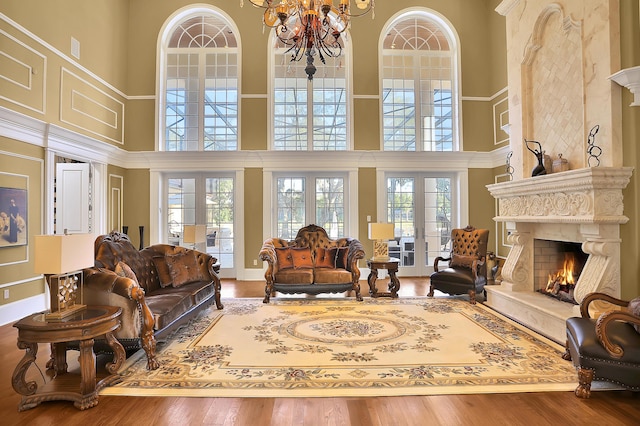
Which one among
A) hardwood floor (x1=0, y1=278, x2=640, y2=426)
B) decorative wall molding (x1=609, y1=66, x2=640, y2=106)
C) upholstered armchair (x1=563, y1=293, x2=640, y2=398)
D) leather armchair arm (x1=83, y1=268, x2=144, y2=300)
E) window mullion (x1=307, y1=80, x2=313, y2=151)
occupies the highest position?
window mullion (x1=307, y1=80, x2=313, y2=151)

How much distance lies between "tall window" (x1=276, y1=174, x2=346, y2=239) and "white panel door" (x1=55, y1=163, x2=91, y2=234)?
359cm

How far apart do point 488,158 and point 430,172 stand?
4.12ft

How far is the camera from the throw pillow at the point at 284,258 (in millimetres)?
5893

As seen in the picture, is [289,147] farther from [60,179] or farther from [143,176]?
[60,179]

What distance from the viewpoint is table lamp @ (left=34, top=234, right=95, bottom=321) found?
2.65 metres

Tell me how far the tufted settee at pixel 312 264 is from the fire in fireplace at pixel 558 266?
Result: 96.2 inches

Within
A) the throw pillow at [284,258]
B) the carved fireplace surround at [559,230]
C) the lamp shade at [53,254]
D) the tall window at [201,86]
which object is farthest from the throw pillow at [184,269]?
the carved fireplace surround at [559,230]

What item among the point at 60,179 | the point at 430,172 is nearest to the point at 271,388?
the point at 60,179

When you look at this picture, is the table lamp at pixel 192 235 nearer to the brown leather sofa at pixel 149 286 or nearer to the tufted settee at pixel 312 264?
the brown leather sofa at pixel 149 286

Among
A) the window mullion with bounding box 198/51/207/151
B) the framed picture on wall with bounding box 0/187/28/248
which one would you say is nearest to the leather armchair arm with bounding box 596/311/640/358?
the framed picture on wall with bounding box 0/187/28/248

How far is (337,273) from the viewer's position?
5.62 meters

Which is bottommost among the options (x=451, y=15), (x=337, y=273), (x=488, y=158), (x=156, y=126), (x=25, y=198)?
(x=337, y=273)

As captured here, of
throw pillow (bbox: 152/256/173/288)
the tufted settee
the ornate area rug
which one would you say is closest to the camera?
the ornate area rug

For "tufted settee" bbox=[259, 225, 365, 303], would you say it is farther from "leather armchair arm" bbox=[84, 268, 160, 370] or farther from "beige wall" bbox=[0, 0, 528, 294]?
"leather armchair arm" bbox=[84, 268, 160, 370]
